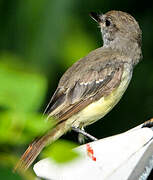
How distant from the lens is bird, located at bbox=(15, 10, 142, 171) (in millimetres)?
5121

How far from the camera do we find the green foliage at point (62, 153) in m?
1.61

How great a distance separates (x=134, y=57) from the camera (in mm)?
6004

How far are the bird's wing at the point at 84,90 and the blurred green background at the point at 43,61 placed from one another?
278 millimetres

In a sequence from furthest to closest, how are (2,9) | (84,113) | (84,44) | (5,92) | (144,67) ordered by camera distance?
(144,67)
(84,44)
(84,113)
(2,9)
(5,92)

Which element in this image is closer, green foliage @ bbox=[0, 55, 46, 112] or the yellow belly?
green foliage @ bbox=[0, 55, 46, 112]

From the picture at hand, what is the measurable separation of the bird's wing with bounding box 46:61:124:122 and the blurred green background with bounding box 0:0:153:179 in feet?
0.91

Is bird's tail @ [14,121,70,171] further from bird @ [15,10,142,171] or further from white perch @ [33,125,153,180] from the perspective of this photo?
white perch @ [33,125,153,180]

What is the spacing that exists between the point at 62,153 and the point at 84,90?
383 centimetres

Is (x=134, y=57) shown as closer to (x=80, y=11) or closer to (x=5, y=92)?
(x=80, y=11)

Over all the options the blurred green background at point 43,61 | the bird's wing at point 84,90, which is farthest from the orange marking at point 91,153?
the bird's wing at point 84,90

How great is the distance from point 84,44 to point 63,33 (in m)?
0.76

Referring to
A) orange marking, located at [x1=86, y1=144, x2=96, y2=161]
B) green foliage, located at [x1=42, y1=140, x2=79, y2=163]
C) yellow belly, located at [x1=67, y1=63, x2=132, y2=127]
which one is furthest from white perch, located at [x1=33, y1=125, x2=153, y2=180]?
yellow belly, located at [x1=67, y1=63, x2=132, y2=127]

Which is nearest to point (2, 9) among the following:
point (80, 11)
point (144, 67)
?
point (80, 11)

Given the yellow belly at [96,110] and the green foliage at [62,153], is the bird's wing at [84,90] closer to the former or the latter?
the yellow belly at [96,110]
